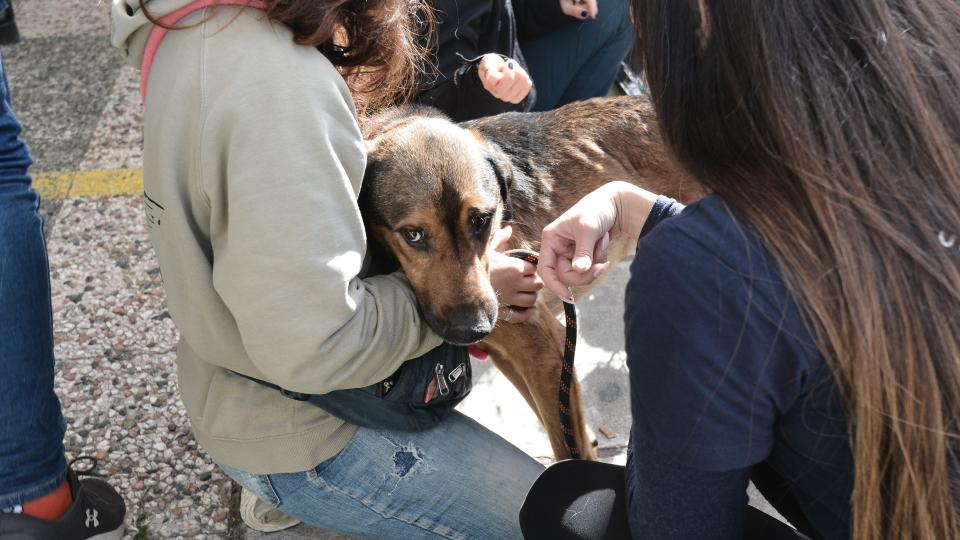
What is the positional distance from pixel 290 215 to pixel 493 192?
1.21 m

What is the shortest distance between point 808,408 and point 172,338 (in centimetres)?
309

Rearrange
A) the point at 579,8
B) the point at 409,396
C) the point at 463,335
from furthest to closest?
the point at 579,8
the point at 463,335
the point at 409,396

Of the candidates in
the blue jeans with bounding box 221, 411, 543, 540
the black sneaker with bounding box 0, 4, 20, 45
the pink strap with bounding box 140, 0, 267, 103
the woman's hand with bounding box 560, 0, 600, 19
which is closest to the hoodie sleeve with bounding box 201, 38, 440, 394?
the pink strap with bounding box 140, 0, 267, 103

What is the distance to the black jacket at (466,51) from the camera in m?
3.33

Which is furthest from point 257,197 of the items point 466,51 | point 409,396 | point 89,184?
point 89,184

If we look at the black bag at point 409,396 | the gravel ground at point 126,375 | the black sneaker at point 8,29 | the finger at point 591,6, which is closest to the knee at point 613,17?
the finger at point 591,6

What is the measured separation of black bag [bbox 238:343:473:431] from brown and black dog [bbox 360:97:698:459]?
10 centimetres

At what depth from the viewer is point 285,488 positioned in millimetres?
2254

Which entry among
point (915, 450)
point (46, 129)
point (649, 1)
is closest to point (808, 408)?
point (915, 450)

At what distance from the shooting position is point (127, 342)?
3.74m

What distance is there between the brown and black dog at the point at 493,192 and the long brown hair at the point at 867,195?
1161mm

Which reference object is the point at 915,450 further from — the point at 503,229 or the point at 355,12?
the point at 503,229

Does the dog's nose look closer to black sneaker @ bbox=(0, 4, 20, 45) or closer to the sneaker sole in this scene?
the sneaker sole

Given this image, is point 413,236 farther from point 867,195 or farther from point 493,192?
point 867,195
